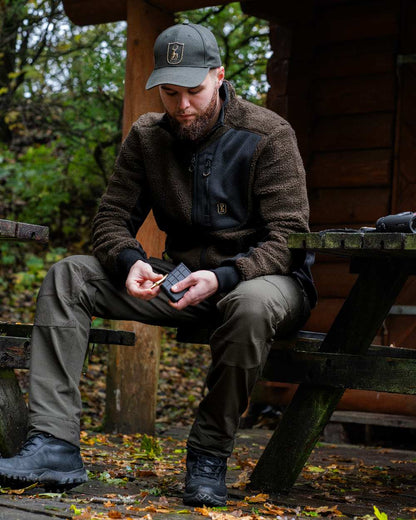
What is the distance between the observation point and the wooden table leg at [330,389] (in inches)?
125

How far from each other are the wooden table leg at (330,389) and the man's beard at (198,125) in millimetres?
845

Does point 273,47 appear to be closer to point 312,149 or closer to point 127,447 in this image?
point 312,149

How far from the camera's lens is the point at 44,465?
2.81 meters

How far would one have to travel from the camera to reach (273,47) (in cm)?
644

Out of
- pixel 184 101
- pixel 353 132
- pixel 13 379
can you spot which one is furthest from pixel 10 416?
pixel 353 132

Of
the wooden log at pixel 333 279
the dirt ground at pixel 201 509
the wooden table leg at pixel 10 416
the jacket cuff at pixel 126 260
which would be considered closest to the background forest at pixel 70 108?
the wooden log at pixel 333 279

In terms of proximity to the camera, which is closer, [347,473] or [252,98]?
[347,473]

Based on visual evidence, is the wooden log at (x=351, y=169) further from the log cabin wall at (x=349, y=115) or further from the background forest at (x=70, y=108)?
the background forest at (x=70, y=108)

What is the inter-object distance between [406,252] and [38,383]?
4.49 feet

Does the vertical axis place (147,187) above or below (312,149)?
below

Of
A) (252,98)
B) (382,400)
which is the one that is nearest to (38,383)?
(382,400)

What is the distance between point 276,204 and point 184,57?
682 millimetres

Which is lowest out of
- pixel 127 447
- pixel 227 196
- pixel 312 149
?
pixel 127 447

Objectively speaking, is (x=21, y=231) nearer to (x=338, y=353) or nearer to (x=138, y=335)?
(x=338, y=353)
